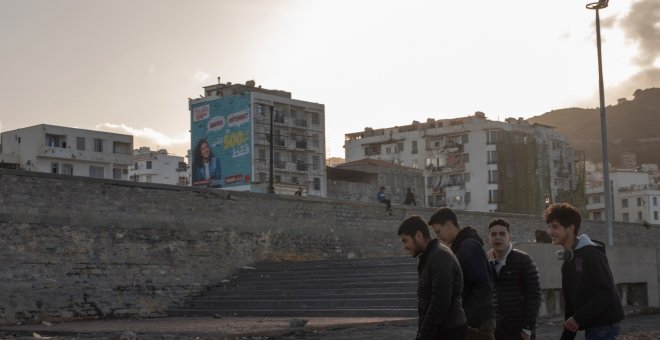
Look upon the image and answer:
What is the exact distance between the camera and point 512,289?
22.1ft

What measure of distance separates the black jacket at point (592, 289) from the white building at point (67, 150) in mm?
77298

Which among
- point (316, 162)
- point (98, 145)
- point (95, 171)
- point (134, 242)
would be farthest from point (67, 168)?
point (134, 242)

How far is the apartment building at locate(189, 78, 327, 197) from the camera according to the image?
7531cm

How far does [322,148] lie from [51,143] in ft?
81.0

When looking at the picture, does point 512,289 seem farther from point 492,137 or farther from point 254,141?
point 492,137

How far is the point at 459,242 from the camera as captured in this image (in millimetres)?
6676

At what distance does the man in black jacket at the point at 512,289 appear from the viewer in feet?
21.8

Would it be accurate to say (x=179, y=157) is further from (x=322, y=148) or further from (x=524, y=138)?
(x=524, y=138)

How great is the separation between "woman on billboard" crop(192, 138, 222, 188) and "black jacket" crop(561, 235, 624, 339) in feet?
230

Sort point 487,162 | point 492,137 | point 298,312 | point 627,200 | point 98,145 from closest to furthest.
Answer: point 298,312
point 98,145
point 487,162
point 492,137
point 627,200

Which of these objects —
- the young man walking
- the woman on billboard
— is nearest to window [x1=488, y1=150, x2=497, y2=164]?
the woman on billboard

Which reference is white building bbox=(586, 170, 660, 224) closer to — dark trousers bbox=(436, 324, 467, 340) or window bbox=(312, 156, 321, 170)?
window bbox=(312, 156, 321, 170)

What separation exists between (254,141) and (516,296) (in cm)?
7016

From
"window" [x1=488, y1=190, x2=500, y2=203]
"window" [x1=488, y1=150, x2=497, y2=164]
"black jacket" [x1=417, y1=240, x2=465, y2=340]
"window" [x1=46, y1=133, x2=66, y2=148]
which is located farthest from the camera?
"window" [x1=488, y1=150, x2=497, y2=164]
